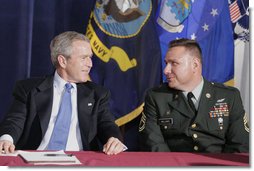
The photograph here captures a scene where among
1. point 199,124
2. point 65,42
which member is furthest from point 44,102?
point 199,124

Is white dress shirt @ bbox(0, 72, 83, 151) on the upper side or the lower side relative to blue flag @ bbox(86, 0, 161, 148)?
lower

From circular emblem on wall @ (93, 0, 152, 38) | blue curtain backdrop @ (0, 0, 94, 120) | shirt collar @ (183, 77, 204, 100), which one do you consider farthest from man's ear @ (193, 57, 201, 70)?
blue curtain backdrop @ (0, 0, 94, 120)

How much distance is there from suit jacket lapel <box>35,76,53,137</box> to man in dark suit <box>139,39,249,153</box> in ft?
1.79

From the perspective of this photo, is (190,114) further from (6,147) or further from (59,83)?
(6,147)

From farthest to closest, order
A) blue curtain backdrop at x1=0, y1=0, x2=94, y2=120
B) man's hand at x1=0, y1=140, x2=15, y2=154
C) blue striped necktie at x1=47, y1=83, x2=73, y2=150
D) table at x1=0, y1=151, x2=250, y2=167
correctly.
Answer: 1. blue curtain backdrop at x1=0, y1=0, x2=94, y2=120
2. blue striped necktie at x1=47, y1=83, x2=73, y2=150
3. man's hand at x1=0, y1=140, x2=15, y2=154
4. table at x1=0, y1=151, x2=250, y2=167

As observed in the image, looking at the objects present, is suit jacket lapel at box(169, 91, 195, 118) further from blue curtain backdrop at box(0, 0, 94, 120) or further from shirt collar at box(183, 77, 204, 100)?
blue curtain backdrop at box(0, 0, 94, 120)

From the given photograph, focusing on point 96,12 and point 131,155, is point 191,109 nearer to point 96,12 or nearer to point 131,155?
point 131,155

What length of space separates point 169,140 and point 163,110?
0.57 ft

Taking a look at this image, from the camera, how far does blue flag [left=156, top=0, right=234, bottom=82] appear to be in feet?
10.5

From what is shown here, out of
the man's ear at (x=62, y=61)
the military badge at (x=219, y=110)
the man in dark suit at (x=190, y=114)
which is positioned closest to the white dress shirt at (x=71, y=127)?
the man's ear at (x=62, y=61)

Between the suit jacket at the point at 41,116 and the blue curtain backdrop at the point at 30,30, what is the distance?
2.02ft

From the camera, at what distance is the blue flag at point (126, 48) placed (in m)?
3.19

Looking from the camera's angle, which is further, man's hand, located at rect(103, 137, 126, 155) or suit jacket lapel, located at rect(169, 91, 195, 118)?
suit jacket lapel, located at rect(169, 91, 195, 118)

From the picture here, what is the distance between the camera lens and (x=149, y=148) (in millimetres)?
2477
